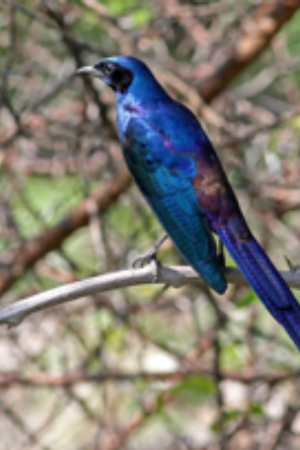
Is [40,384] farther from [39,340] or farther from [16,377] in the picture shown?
[39,340]

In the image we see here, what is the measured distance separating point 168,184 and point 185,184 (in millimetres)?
74

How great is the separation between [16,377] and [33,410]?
52.0 inches

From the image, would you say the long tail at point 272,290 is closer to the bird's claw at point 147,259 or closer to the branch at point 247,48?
the bird's claw at point 147,259

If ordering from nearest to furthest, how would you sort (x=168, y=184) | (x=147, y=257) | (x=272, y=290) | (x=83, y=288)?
(x=83, y=288), (x=272, y=290), (x=147, y=257), (x=168, y=184)

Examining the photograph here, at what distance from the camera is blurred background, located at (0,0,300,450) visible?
17.5ft

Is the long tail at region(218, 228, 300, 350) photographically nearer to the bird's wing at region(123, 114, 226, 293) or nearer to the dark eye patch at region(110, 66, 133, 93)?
the bird's wing at region(123, 114, 226, 293)

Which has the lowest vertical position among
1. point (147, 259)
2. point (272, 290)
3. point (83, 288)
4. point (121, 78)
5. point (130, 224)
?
point (130, 224)

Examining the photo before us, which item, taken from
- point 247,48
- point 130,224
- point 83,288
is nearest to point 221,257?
point 83,288

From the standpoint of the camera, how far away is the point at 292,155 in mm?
5324

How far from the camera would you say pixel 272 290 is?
11.1ft

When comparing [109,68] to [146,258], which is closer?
[146,258]

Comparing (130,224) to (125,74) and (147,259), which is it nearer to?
(125,74)

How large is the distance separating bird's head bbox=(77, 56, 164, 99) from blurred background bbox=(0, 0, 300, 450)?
77 centimetres

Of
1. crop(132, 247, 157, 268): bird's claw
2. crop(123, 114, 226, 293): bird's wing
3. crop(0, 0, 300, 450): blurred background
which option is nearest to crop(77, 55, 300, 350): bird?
crop(123, 114, 226, 293): bird's wing
